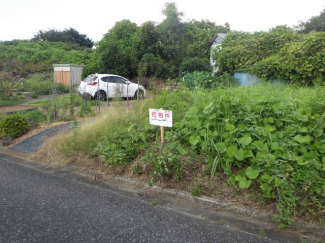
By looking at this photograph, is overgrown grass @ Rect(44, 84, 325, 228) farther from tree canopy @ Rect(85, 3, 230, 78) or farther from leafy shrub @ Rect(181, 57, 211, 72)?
tree canopy @ Rect(85, 3, 230, 78)

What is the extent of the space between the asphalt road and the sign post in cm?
121

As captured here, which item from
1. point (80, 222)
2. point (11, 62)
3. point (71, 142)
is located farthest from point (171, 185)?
point (11, 62)

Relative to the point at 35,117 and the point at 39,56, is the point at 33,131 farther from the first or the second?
the point at 39,56

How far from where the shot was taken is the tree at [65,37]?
4178 centimetres

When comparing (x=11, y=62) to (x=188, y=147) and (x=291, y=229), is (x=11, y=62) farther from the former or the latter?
(x=291, y=229)

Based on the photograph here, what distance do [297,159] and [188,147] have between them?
1694 millimetres

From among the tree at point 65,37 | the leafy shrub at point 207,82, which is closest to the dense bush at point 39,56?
the tree at point 65,37

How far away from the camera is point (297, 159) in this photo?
12.0 ft

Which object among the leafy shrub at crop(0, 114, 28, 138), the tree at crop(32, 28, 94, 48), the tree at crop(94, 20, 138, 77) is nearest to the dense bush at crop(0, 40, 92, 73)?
the tree at crop(94, 20, 138, 77)

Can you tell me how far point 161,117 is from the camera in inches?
194

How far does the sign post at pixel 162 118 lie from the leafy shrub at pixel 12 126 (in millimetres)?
4501

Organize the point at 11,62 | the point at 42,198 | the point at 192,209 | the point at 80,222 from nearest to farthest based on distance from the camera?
the point at 80,222 → the point at 192,209 → the point at 42,198 → the point at 11,62

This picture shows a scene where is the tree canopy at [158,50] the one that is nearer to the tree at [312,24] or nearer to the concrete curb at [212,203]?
the concrete curb at [212,203]

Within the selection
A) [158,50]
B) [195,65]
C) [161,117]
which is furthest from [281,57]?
[158,50]
